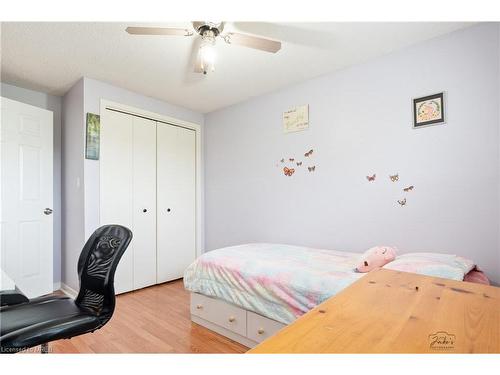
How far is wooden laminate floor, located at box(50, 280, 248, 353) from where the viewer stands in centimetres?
189

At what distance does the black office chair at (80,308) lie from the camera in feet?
3.75

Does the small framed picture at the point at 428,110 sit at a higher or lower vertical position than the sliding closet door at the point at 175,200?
higher

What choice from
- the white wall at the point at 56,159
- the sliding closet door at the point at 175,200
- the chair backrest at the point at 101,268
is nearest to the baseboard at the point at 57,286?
the white wall at the point at 56,159

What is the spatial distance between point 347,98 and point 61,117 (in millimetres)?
3280

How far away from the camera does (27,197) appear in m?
2.78

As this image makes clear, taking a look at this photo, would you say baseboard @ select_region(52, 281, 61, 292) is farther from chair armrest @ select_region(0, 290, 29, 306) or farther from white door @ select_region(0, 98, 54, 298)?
chair armrest @ select_region(0, 290, 29, 306)

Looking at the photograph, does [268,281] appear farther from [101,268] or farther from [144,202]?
[144,202]

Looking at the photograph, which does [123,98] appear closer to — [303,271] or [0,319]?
[0,319]

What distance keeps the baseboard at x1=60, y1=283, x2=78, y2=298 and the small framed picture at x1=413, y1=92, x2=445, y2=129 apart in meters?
3.68

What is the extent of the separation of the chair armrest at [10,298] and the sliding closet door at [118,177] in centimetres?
142

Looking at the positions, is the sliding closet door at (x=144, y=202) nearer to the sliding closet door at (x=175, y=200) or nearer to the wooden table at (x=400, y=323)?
the sliding closet door at (x=175, y=200)
